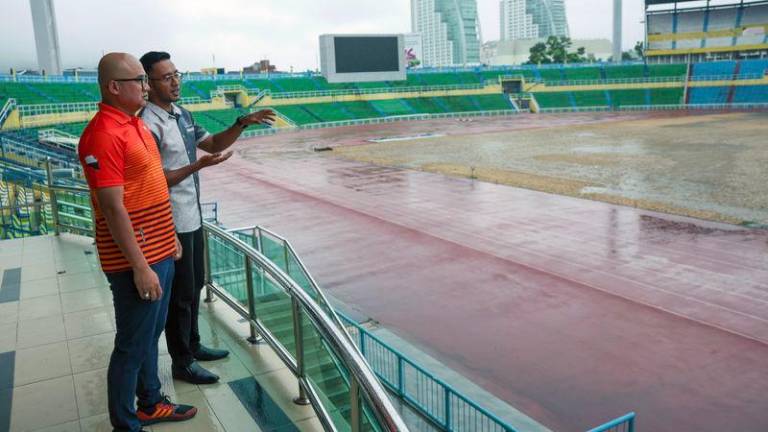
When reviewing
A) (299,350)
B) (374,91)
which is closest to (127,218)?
(299,350)

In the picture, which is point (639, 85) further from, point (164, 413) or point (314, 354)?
point (164, 413)

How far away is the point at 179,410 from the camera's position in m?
3.37

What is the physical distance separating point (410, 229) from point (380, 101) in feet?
157

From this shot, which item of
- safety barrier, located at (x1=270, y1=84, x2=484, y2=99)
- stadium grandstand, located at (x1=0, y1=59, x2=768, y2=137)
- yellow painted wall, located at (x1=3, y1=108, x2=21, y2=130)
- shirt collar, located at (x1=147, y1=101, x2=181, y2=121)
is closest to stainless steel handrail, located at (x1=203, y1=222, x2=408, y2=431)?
shirt collar, located at (x1=147, y1=101, x2=181, y2=121)

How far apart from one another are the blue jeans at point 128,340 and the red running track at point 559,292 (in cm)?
468

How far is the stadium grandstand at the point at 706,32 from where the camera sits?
64312mm

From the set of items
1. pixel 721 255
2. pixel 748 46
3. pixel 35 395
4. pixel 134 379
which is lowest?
pixel 721 255

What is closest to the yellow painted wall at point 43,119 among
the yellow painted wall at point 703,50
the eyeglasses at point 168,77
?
the eyeglasses at point 168,77

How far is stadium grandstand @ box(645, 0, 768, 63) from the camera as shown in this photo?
211 feet

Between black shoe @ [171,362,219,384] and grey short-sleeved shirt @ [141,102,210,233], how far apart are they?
34.1 inches

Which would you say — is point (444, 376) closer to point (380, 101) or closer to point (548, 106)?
point (380, 101)

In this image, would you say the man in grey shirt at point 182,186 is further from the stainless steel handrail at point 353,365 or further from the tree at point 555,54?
the tree at point 555,54

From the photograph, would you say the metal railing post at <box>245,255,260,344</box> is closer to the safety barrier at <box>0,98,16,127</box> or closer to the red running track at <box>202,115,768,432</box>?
the red running track at <box>202,115,768,432</box>

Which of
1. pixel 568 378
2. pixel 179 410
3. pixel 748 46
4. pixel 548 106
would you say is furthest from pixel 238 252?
pixel 748 46
